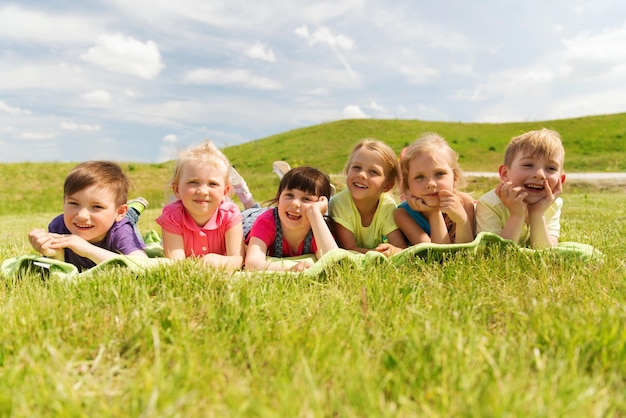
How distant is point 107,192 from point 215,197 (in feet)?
2.89

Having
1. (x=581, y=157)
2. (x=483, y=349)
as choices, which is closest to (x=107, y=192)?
(x=483, y=349)

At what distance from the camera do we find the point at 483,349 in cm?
173

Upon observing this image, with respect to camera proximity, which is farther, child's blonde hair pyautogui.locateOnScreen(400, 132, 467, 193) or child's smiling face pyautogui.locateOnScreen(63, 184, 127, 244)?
child's blonde hair pyautogui.locateOnScreen(400, 132, 467, 193)

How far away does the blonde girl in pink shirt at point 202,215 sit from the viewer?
4051 millimetres

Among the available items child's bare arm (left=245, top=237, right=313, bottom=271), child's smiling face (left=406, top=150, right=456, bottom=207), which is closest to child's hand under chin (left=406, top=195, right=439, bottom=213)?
child's smiling face (left=406, top=150, right=456, bottom=207)

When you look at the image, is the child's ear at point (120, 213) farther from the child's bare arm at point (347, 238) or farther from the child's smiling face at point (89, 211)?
the child's bare arm at point (347, 238)

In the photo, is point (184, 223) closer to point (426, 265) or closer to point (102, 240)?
point (102, 240)

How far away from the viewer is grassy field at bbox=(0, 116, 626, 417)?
4.84 feet

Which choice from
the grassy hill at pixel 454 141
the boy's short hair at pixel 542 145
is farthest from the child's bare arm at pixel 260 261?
the grassy hill at pixel 454 141

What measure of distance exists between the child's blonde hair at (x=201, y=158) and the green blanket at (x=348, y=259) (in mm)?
1036

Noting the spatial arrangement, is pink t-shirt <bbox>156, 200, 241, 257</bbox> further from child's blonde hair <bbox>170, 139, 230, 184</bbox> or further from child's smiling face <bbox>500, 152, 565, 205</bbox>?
child's smiling face <bbox>500, 152, 565, 205</bbox>

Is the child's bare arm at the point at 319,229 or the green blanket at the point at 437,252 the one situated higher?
the child's bare arm at the point at 319,229

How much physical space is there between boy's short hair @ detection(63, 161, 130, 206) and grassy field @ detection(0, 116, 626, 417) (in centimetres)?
89

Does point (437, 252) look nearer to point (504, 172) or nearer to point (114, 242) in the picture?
point (504, 172)
